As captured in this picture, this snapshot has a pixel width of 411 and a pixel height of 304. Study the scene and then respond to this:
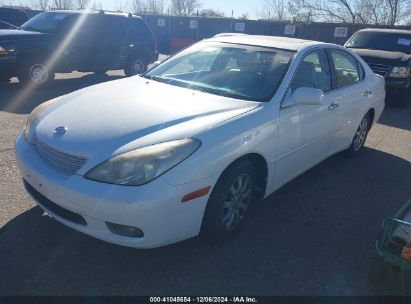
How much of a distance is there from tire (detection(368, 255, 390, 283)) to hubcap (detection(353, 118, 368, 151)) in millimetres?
2776

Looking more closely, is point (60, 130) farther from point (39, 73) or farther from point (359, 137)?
point (39, 73)

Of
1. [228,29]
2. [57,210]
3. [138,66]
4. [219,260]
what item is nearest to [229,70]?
[219,260]

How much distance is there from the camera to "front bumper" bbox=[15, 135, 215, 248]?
244cm

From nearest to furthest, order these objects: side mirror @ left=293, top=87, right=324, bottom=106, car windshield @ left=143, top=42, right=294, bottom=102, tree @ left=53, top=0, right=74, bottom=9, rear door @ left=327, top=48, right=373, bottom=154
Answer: side mirror @ left=293, top=87, right=324, bottom=106, car windshield @ left=143, top=42, right=294, bottom=102, rear door @ left=327, top=48, right=373, bottom=154, tree @ left=53, top=0, right=74, bottom=9

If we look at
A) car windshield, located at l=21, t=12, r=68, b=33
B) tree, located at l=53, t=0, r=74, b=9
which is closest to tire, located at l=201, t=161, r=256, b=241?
car windshield, located at l=21, t=12, r=68, b=33

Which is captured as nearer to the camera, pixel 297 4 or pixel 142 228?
pixel 142 228

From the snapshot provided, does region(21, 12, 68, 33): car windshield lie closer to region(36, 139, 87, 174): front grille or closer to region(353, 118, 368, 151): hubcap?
region(36, 139, 87, 174): front grille

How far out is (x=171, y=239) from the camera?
2.67 metres

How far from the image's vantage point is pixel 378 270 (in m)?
2.79

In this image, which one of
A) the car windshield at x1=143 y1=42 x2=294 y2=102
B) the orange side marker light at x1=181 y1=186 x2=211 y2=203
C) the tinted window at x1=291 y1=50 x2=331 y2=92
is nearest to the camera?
the orange side marker light at x1=181 y1=186 x2=211 y2=203

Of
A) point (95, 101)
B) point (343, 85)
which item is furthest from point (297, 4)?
point (95, 101)

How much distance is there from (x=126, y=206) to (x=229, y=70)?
6.44 ft

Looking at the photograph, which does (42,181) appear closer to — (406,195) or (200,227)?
(200,227)

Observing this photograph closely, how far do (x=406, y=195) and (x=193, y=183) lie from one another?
3.01m
